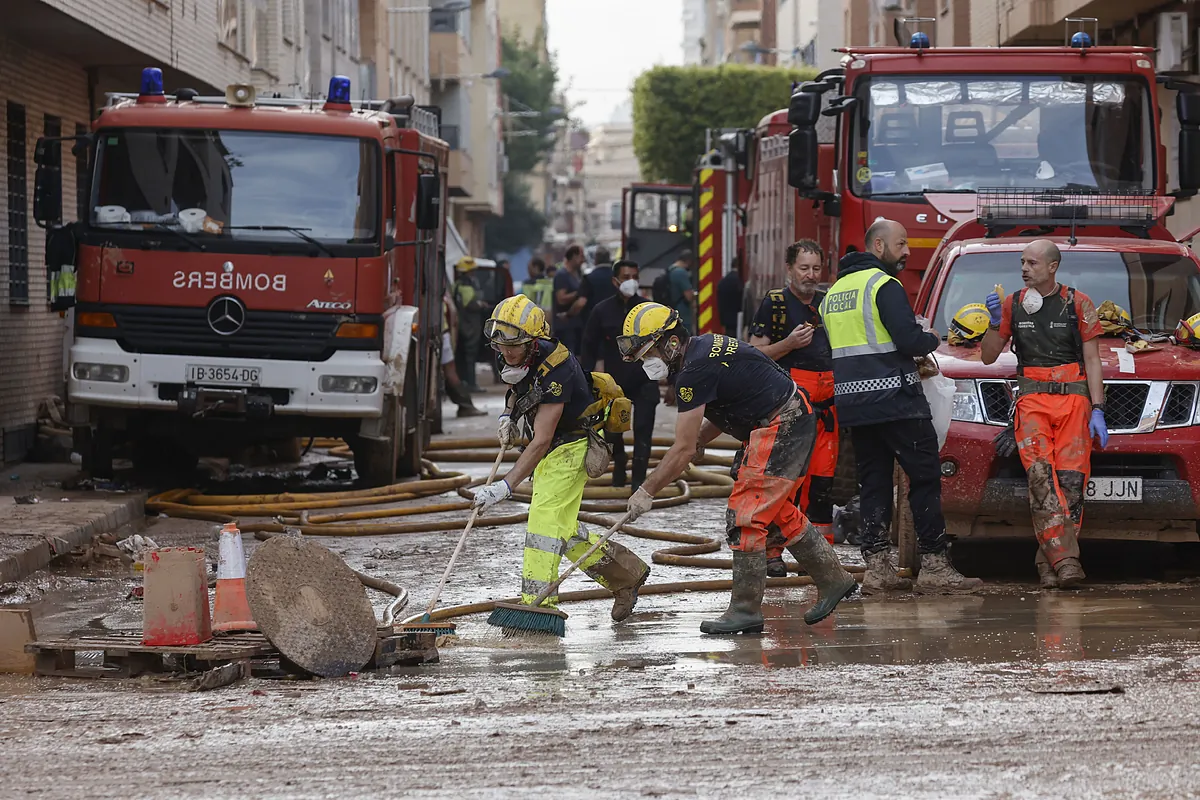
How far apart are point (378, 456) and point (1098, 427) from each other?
7003 mm

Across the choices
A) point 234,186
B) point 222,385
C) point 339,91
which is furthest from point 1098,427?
point 339,91

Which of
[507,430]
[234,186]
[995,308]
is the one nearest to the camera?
[507,430]

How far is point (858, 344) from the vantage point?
32.1ft

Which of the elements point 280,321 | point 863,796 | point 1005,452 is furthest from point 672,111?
point 863,796

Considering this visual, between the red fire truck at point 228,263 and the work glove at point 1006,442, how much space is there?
585 cm

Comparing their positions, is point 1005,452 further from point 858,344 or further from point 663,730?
point 663,730

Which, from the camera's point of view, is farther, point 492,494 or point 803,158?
point 803,158

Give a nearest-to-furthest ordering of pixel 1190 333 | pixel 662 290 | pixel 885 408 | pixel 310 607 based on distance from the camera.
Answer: pixel 310 607, pixel 885 408, pixel 1190 333, pixel 662 290

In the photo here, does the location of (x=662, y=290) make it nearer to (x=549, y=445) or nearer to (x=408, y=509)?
(x=408, y=509)

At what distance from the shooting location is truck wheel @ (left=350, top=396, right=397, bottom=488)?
15.2 metres

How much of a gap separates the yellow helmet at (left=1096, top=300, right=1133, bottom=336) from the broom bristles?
3.76 m

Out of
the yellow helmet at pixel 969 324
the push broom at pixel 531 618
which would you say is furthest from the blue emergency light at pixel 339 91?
the push broom at pixel 531 618

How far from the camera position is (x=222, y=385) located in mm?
14305

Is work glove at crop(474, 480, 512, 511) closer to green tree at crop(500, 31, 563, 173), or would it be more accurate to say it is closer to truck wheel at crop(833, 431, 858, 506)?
truck wheel at crop(833, 431, 858, 506)
